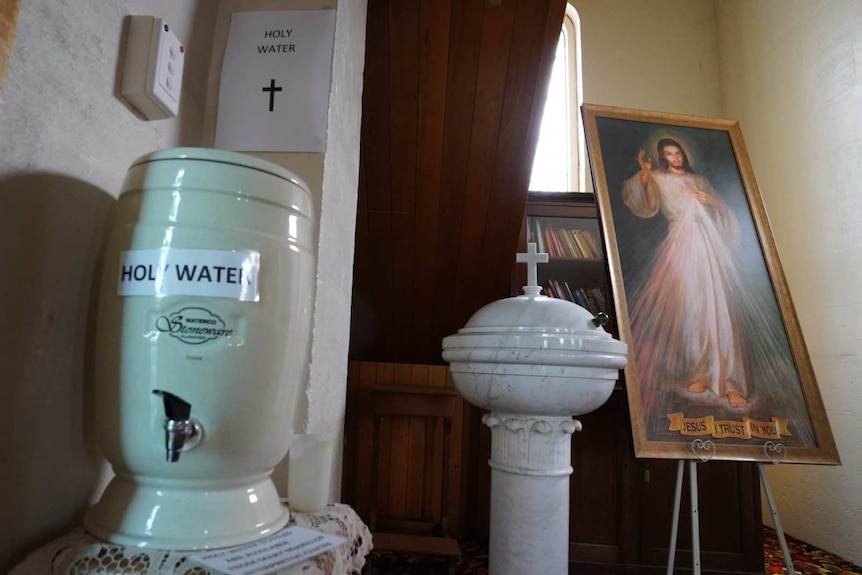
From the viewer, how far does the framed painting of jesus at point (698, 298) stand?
1.70 metres

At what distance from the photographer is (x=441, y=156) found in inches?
79.5

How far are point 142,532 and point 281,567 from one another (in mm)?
145

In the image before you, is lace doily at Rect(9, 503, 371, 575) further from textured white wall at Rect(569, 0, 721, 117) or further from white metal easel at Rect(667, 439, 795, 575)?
textured white wall at Rect(569, 0, 721, 117)

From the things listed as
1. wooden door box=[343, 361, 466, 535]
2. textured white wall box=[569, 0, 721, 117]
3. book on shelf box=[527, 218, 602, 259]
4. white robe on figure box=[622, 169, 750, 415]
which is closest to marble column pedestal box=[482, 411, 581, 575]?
white robe on figure box=[622, 169, 750, 415]

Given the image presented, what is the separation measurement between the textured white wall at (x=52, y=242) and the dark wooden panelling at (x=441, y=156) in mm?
1238

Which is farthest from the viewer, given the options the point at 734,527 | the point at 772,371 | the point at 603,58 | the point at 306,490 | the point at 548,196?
the point at 603,58

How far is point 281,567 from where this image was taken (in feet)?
1.59

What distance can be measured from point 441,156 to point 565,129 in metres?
1.84

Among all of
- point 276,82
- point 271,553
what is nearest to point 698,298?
point 276,82

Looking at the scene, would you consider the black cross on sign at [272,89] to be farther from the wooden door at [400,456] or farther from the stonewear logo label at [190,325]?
the wooden door at [400,456]

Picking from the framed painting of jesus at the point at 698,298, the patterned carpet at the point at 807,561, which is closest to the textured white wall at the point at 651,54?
the framed painting of jesus at the point at 698,298

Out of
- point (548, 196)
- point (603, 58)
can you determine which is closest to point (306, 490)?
point (548, 196)

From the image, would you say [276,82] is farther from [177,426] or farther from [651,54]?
[651,54]

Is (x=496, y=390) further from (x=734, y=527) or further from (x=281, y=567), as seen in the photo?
(x=734, y=527)
